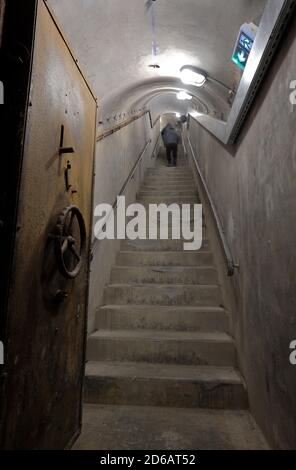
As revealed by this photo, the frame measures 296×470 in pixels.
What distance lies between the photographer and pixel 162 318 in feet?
9.05

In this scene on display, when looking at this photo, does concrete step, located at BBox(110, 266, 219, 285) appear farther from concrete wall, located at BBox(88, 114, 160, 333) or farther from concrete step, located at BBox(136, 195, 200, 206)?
concrete step, located at BBox(136, 195, 200, 206)

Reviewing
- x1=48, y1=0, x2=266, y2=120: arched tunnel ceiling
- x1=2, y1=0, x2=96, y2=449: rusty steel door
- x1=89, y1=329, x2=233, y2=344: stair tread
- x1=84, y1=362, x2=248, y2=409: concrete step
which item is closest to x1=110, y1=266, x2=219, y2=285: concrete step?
x1=89, y1=329, x2=233, y2=344: stair tread

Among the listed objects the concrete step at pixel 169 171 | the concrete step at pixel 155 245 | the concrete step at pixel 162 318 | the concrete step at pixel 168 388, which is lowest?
the concrete step at pixel 168 388

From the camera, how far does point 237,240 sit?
228 centimetres

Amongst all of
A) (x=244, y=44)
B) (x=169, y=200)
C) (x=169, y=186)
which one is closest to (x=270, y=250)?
(x=244, y=44)

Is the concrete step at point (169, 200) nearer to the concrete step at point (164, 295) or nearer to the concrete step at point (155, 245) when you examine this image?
the concrete step at point (155, 245)

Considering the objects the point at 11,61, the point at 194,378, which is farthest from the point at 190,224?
the point at 11,61

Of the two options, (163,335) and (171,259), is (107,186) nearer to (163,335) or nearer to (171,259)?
(171,259)

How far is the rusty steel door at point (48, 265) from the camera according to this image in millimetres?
1050

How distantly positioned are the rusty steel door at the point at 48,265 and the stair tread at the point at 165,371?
1.92 ft

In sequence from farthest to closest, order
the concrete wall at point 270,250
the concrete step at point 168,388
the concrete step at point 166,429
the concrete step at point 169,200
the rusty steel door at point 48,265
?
the concrete step at point 169,200 < the concrete step at point 168,388 < the concrete step at point 166,429 < the concrete wall at point 270,250 < the rusty steel door at point 48,265

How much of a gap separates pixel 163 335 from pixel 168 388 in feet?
1.75

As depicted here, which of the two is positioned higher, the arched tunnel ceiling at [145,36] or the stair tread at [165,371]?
the arched tunnel ceiling at [145,36]

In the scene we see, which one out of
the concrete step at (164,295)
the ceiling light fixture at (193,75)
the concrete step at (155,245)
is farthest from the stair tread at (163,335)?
the ceiling light fixture at (193,75)
